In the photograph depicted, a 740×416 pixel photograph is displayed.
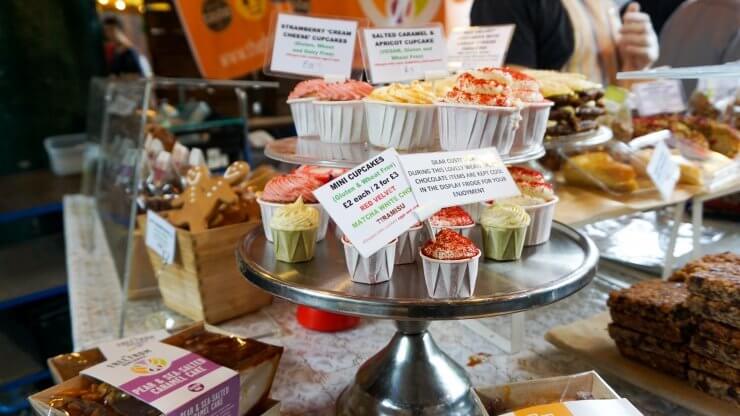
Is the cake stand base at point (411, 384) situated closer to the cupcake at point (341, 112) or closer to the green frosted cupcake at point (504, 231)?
the green frosted cupcake at point (504, 231)

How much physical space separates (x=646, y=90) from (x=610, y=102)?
168 mm

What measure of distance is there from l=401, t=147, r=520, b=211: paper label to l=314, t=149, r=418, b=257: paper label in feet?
0.07

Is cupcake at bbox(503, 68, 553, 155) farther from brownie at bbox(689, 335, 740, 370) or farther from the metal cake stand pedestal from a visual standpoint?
brownie at bbox(689, 335, 740, 370)

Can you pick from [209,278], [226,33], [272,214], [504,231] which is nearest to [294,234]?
[272,214]

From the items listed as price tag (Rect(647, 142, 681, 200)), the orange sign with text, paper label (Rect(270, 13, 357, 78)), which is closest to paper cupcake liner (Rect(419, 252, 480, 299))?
paper label (Rect(270, 13, 357, 78))

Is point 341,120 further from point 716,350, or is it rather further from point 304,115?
point 716,350

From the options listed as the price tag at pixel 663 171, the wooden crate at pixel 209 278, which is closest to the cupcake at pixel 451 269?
the wooden crate at pixel 209 278

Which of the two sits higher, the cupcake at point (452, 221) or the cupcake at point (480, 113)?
the cupcake at point (480, 113)

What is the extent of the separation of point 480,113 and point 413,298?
41 cm

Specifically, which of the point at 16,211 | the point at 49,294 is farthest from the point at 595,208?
the point at 16,211

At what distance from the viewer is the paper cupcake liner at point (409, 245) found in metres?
1.06

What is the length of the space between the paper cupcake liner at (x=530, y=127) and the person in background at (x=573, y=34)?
1058 millimetres

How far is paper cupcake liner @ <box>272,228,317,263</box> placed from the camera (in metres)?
1.08

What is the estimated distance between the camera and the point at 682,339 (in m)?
1.17
